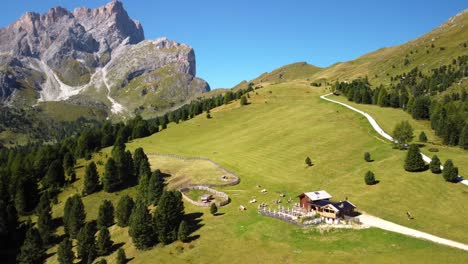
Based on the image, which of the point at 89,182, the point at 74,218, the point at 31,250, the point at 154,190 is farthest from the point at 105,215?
the point at 89,182

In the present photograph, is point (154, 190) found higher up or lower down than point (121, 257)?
higher up

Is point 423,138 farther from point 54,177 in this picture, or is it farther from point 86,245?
point 54,177

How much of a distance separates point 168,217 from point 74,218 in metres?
33.2

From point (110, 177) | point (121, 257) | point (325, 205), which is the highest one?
point (110, 177)

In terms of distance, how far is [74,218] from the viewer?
303 feet

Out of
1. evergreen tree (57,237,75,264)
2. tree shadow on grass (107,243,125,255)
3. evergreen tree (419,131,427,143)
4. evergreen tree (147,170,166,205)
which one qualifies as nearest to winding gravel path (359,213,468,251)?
tree shadow on grass (107,243,125,255)

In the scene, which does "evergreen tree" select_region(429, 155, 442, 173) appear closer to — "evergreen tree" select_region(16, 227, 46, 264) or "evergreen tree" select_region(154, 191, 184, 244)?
"evergreen tree" select_region(154, 191, 184, 244)

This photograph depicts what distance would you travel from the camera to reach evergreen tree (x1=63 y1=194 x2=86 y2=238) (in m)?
91.7

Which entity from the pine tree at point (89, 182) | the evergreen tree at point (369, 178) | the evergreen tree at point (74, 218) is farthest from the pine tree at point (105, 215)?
the evergreen tree at point (369, 178)

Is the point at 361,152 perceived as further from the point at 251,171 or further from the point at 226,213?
the point at 226,213

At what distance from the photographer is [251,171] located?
106188 millimetres

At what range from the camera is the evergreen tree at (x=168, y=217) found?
71625 mm

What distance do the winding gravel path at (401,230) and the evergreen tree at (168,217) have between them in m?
35.3

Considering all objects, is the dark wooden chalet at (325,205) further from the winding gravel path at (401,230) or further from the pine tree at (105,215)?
the pine tree at (105,215)
